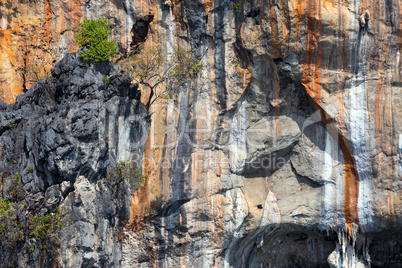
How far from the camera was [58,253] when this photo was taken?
1642cm

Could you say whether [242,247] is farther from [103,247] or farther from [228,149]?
[103,247]

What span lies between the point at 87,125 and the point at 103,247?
4264mm

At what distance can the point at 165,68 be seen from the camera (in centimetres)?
1934

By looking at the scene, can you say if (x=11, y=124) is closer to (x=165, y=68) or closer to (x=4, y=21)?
(x=4, y=21)

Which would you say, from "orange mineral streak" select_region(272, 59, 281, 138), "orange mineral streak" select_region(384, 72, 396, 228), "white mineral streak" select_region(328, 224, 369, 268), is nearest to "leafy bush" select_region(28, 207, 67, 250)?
"orange mineral streak" select_region(272, 59, 281, 138)

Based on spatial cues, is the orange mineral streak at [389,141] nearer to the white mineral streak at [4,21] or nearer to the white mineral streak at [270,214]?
the white mineral streak at [270,214]

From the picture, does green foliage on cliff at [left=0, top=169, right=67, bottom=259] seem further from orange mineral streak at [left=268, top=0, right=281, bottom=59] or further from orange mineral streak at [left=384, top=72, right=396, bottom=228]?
orange mineral streak at [left=384, top=72, right=396, bottom=228]

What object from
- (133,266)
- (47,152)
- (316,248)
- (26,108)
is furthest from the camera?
(316,248)

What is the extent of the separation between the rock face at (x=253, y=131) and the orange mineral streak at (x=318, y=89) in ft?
0.13

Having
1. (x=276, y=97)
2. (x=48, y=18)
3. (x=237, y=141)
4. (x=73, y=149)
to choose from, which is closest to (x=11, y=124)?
(x=73, y=149)

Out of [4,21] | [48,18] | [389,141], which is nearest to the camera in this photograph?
[389,141]

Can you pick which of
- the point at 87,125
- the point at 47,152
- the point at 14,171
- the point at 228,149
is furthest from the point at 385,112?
the point at 14,171

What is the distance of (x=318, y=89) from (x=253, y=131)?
3007mm

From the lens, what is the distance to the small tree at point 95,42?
17562mm
